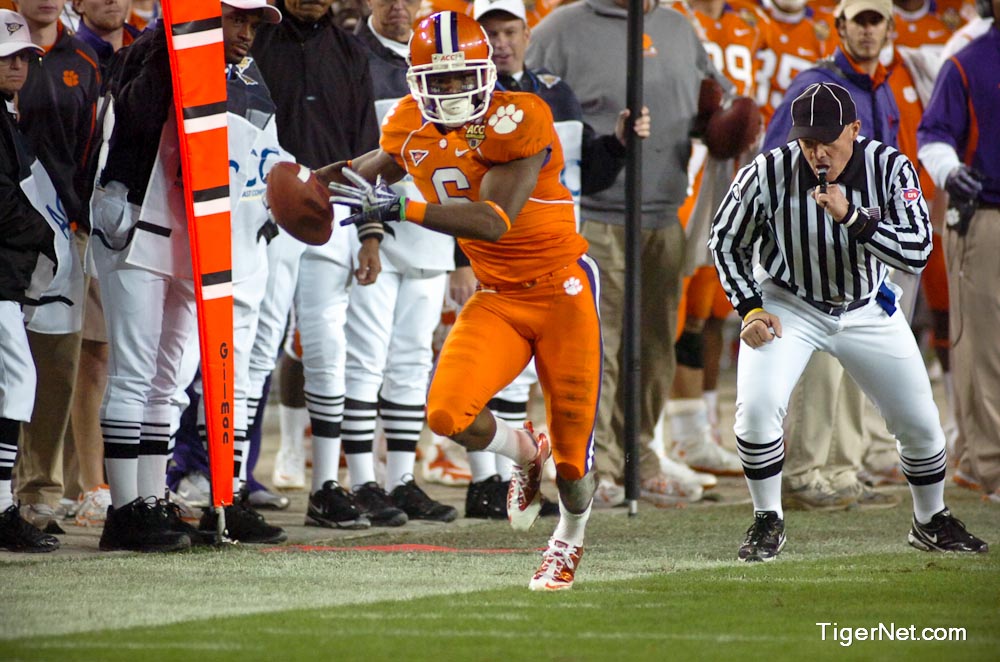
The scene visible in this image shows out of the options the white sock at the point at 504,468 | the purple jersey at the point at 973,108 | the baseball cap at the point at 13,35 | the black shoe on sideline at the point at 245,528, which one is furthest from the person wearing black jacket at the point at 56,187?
the purple jersey at the point at 973,108

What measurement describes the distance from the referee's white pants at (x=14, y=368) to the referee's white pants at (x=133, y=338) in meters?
0.27

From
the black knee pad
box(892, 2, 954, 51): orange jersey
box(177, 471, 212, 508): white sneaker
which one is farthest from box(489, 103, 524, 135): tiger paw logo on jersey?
box(892, 2, 954, 51): orange jersey

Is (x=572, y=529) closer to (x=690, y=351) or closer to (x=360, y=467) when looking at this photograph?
(x=360, y=467)

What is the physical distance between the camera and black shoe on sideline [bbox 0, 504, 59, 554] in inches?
204

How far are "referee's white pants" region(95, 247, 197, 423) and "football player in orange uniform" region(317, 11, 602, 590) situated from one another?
2.88 feet

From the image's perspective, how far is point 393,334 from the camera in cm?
646

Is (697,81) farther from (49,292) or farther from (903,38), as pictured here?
(49,292)

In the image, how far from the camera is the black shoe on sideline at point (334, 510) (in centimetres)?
596

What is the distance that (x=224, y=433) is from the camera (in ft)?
17.5

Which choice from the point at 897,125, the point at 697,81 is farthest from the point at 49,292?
the point at 897,125

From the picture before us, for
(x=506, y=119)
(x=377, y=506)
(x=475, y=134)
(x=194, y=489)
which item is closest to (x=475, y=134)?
(x=475, y=134)

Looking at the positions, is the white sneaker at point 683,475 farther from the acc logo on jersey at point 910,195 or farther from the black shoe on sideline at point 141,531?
the black shoe on sideline at point 141,531

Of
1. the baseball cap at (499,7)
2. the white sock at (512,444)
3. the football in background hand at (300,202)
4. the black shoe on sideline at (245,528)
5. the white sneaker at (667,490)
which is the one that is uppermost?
the baseball cap at (499,7)

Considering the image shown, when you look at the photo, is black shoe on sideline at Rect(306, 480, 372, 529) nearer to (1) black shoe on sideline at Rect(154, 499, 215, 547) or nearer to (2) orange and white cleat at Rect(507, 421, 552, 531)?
(1) black shoe on sideline at Rect(154, 499, 215, 547)
